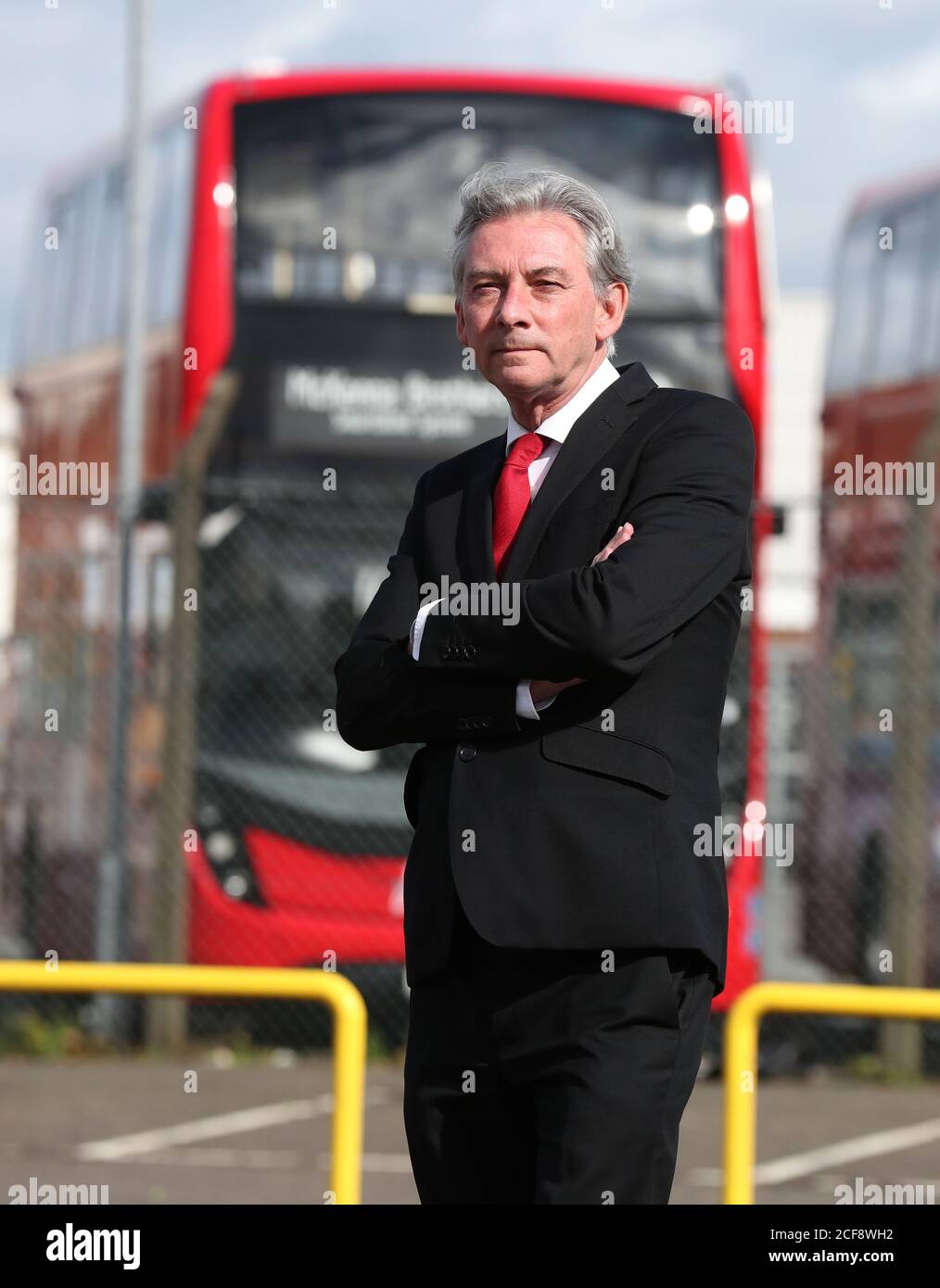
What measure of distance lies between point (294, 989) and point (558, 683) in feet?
7.82

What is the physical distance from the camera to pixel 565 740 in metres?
2.77

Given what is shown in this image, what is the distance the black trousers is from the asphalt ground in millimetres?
3738

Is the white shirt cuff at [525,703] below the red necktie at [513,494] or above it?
below

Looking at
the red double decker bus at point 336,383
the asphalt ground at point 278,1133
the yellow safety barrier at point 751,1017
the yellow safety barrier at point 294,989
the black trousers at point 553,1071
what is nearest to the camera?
the black trousers at point 553,1071

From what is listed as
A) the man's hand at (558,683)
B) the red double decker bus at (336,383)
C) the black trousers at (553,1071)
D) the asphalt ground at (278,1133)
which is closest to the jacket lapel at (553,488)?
the man's hand at (558,683)

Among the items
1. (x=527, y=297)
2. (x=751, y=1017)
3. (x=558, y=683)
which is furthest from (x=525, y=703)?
(x=751, y=1017)

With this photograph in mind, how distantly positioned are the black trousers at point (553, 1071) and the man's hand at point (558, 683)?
297 mm

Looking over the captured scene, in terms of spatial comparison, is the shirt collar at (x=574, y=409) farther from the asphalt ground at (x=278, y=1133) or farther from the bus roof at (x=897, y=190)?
the bus roof at (x=897, y=190)

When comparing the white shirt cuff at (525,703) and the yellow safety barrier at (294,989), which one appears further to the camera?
the yellow safety barrier at (294,989)

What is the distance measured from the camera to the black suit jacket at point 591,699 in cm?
272

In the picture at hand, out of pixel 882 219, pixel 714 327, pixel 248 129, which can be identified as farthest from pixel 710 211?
pixel 882 219

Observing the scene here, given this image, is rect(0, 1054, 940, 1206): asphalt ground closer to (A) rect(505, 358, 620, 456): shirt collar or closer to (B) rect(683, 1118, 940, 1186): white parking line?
(B) rect(683, 1118, 940, 1186): white parking line

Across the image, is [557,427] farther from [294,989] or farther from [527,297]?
[294,989]

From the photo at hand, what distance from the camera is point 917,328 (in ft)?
41.0
